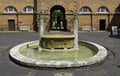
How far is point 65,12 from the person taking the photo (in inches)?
1499

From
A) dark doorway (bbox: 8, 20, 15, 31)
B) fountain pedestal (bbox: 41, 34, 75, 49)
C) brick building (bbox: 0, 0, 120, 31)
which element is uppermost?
brick building (bbox: 0, 0, 120, 31)

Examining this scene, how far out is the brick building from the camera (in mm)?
37781

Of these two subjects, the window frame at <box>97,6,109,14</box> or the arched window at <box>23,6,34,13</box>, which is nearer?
the arched window at <box>23,6,34,13</box>

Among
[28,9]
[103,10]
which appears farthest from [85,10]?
[28,9]

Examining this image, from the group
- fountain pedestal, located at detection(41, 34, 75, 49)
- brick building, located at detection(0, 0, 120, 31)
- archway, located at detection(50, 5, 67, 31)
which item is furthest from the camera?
archway, located at detection(50, 5, 67, 31)

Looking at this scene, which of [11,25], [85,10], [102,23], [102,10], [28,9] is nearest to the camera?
[28,9]

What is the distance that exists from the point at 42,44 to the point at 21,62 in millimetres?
5451

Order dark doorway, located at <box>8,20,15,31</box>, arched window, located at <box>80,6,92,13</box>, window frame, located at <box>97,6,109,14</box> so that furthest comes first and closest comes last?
window frame, located at <box>97,6,109,14</box>
arched window, located at <box>80,6,92,13</box>
dark doorway, located at <box>8,20,15,31</box>

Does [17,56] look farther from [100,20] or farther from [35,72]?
[100,20]

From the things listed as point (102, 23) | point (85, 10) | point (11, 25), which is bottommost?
point (11, 25)

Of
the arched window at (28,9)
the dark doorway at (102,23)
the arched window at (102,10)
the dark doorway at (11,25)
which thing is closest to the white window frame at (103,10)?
the arched window at (102,10)

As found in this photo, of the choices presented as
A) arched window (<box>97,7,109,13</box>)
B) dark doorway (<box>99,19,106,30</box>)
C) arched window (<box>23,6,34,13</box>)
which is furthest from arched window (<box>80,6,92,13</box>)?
arched window (<box>23,6,34,13</box>)

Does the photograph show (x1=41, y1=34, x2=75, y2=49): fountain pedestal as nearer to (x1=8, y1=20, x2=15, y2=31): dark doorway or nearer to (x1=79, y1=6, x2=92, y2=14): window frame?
(x1=79, y1=6, x2=92, y2=14): window frame

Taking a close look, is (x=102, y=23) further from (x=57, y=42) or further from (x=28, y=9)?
(x=57, y=42)
